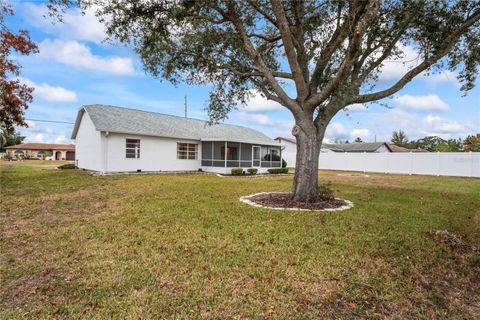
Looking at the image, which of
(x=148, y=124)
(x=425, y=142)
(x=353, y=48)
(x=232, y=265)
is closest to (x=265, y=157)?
(x=148, y=124)

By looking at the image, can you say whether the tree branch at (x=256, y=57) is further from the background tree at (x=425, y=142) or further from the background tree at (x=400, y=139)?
the background tree at (x=425, y=142)

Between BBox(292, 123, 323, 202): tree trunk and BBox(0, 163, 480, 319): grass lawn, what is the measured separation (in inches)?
51.3

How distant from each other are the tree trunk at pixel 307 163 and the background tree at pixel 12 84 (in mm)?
14049

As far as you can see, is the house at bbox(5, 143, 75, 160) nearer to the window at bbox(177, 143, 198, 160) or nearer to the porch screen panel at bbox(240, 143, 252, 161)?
the window at bbox(177, 143, 198, 160)

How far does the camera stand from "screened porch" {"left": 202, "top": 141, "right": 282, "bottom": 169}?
65.3 feet

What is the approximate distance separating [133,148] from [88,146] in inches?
149

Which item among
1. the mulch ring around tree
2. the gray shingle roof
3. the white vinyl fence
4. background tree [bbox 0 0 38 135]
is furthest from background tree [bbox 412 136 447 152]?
background tree [bbox 0 0 38 135]

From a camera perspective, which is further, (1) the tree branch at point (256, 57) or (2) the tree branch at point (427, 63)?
→ (1) the tree branch at point (256, 57)

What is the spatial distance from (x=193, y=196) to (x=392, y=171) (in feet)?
69.6

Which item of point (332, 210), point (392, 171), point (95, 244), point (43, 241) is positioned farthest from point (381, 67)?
point (392, 171)

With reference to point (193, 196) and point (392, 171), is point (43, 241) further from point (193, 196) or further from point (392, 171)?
point (392, 171)

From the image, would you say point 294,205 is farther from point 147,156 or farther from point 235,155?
point 235,155

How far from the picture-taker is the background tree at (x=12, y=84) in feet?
41.8

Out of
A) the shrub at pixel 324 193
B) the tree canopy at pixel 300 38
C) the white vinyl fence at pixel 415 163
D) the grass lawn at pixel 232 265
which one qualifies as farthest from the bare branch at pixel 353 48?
the white vinyl fence at pixel 415 163
